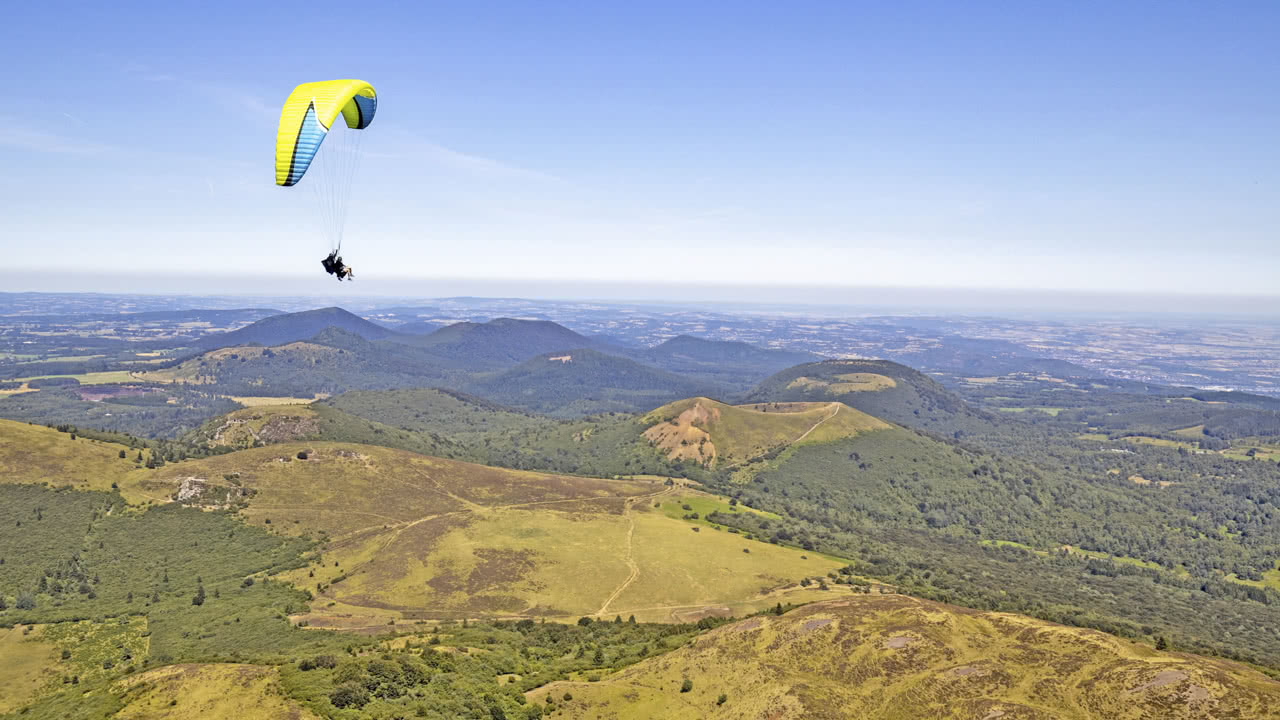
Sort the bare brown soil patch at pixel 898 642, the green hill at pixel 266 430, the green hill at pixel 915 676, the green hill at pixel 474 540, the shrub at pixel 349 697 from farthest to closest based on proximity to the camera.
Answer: the green hill at pixel 266 430
the green hill at pixel 474 540
the bare brown soil patch at pixel 898 642
the shrub at pixel 349 697
the green hill at pixel 915 676

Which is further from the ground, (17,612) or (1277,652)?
(17,612)

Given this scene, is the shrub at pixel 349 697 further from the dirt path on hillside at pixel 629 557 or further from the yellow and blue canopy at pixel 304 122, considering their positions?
the dirt path on hillside at pixel 629 557

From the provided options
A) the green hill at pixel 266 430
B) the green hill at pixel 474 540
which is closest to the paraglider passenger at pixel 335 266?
the green hill at pixel 474 540

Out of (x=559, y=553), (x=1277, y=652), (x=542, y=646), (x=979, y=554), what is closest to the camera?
(x=542, y=646)

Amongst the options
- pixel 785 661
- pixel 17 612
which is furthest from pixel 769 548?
pixel 17 612

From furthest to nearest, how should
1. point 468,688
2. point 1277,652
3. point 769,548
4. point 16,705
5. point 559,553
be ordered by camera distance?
point 769,548, point 559,553, point 1277,652, point 16,705, point 468,688

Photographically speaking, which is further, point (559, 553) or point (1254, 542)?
A: point (1254, 542)

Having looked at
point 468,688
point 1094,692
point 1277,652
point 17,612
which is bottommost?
point 1277,652

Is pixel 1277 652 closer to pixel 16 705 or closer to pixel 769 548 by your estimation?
pixel 769 548
